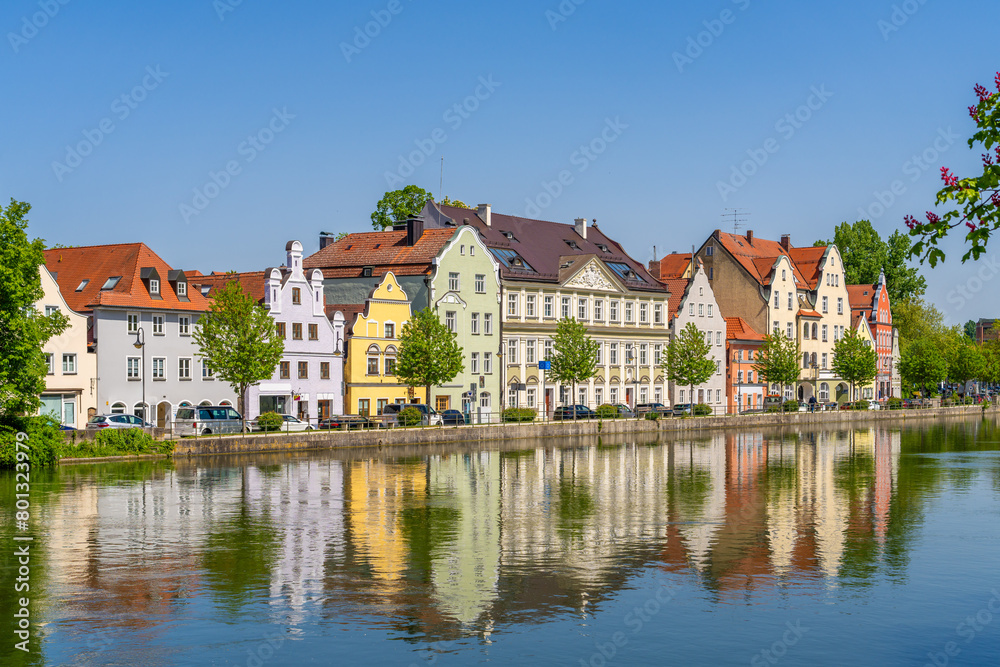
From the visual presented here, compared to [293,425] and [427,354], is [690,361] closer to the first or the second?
[427,354]

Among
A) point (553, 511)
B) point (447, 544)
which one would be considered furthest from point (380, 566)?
point (553, 511)

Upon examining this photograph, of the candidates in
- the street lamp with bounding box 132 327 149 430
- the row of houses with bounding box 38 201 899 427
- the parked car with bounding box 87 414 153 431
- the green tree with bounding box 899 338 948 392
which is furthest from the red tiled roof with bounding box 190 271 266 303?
the green tree with bounding box 899 338 948 392

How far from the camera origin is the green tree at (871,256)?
520 ft

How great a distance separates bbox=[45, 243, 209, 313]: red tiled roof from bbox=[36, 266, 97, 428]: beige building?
2.44 meters

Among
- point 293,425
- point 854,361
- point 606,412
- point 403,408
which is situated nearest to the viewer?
point 293,425

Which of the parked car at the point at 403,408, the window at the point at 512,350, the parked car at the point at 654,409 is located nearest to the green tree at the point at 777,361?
the parked car at the point at 654,409

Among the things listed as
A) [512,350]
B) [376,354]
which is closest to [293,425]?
[376,354]

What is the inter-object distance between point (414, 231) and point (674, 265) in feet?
152

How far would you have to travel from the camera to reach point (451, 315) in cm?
9188

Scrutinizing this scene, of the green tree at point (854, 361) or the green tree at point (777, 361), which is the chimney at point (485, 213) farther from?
the green tree at point (854, 361)

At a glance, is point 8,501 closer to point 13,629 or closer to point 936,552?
point 13,629

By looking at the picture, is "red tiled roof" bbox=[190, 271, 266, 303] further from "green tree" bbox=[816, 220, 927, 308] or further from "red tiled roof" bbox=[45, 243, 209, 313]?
"green tree" bbox=[816, 220, 927, 308]

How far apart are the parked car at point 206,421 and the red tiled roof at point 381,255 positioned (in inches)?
979

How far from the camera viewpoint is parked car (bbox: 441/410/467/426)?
80500 millimetres
